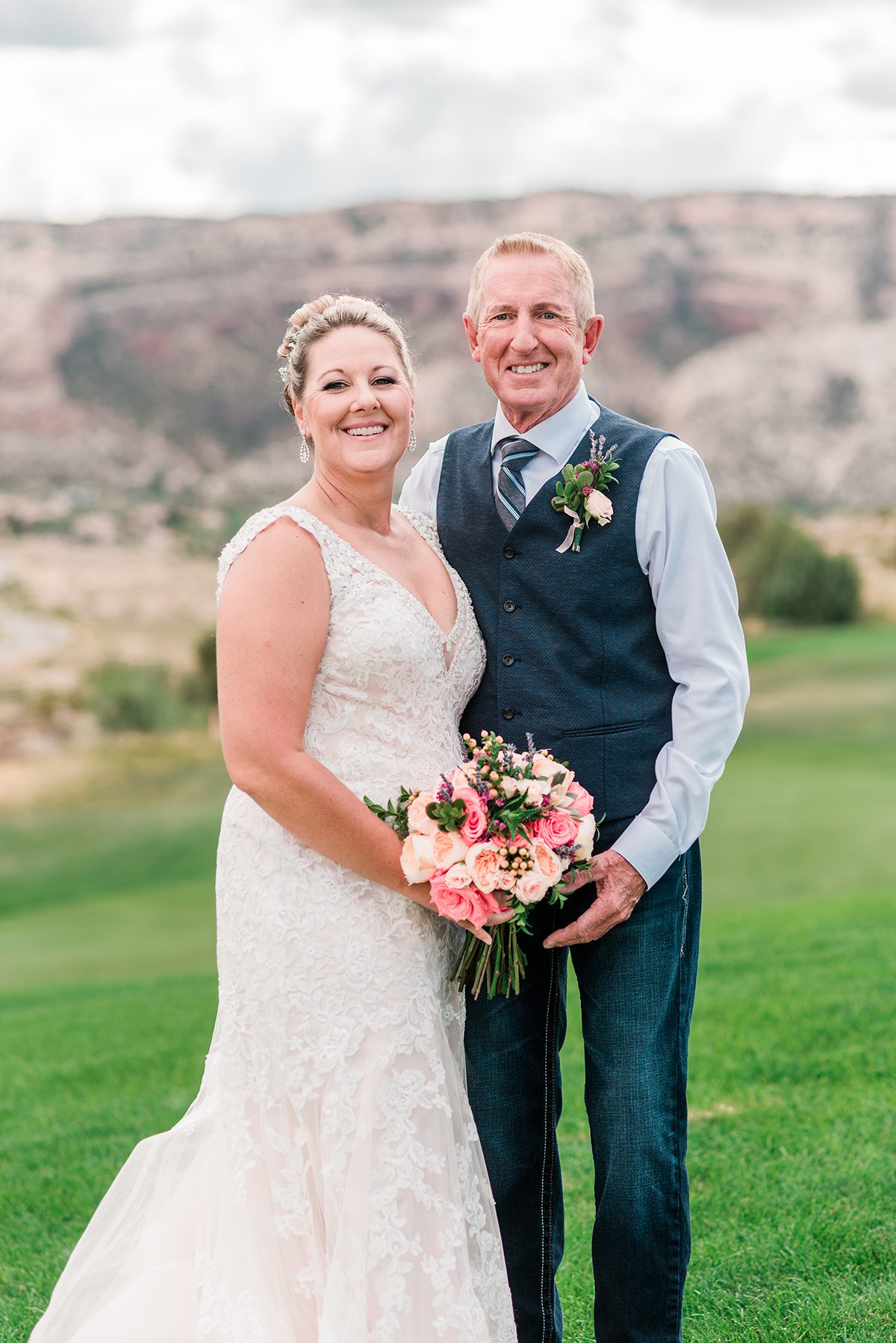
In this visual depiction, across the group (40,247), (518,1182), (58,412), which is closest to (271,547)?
(518,1182)

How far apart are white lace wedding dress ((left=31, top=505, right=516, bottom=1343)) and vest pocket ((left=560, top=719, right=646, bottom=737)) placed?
24 cm

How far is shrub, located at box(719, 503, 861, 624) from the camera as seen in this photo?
53.9 feet

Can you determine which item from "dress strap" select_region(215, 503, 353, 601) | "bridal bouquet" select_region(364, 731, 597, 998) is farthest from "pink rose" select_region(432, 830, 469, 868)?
"dress strap" select_region(215, 503, 353, 601)

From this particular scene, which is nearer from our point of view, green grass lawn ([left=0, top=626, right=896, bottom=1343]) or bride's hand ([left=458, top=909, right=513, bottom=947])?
bride's hand ([left=458, top=909, right=513, bottom=947])

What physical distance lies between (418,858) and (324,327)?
113 cm

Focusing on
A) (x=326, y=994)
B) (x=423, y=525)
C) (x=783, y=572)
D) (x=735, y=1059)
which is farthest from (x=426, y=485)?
(x=783, y=572)

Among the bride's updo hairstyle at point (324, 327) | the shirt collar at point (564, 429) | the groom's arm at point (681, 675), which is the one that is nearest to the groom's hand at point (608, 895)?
the groom's arm at point (681, 675)

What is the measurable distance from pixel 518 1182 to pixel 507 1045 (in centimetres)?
30

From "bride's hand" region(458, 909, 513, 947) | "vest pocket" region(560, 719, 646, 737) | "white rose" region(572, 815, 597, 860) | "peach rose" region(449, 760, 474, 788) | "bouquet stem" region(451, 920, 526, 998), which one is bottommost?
"bouquet stem" region(451, 920, 526, 998)

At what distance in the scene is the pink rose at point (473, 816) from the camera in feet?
7.98

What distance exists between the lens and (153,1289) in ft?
8.51

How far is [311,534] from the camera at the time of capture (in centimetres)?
260

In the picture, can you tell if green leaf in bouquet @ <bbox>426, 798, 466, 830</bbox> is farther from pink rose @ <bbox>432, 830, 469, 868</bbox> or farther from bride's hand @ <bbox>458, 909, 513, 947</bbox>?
bride's hand @ <bbox>458, 909, 513, 947</bbox>

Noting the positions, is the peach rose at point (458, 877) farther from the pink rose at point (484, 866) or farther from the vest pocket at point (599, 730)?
the vest pocket at point (599, 730)
